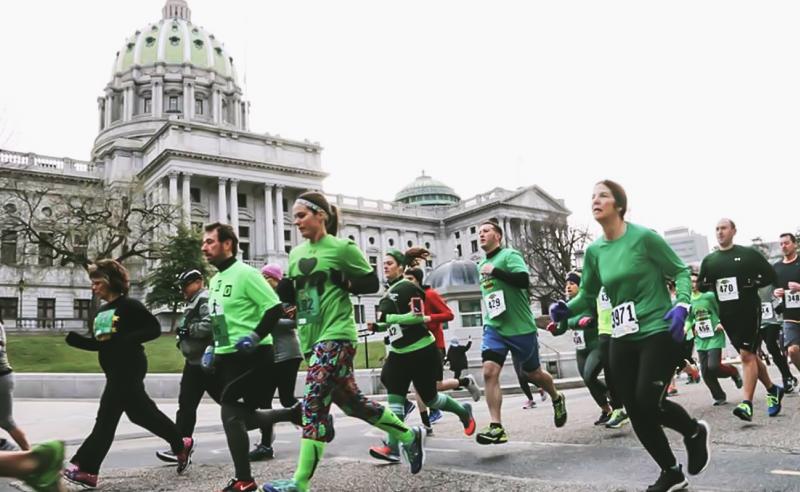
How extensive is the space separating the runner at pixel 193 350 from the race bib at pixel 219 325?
55.0 inches

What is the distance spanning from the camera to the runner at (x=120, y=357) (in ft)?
17.6

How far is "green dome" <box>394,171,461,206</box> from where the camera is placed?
10138 centimetres

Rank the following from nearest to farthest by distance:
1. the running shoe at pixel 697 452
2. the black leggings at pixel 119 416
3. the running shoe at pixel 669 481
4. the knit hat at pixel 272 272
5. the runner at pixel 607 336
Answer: the running shoe at pixel 669 481, the running shoe at pixel 697 452, the black leggings at pixel 119 416, the runner at pixel 607 336, the knit hat at pixel 272 272

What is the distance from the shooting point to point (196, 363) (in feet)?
20.8

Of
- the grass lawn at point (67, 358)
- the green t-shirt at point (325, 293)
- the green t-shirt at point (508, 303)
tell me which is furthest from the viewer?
the grass lawn at point (67, 358)

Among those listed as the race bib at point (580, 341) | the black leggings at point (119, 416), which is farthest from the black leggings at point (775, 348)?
the black leggings at point (119, 416)

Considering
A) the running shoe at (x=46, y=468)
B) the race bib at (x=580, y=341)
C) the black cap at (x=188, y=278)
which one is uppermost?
the black cap at (x=188, y=278)

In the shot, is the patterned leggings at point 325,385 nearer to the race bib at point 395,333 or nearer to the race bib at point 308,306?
the race bib at point 308,306

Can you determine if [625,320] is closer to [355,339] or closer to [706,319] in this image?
[355,339]

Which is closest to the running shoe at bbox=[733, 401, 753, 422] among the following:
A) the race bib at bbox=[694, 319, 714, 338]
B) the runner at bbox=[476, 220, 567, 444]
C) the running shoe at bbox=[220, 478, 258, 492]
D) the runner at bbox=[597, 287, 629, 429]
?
the runner at bbox=[597, 287, 629, 429]

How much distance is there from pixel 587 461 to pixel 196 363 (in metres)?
3.69

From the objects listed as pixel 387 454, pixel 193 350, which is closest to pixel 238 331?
pixel 387 454

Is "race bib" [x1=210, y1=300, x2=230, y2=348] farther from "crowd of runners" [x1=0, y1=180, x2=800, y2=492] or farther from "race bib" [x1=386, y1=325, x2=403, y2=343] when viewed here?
"race bib" [x1=386, y1=325, x2=403, y2=343]

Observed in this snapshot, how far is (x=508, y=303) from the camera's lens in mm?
6316
